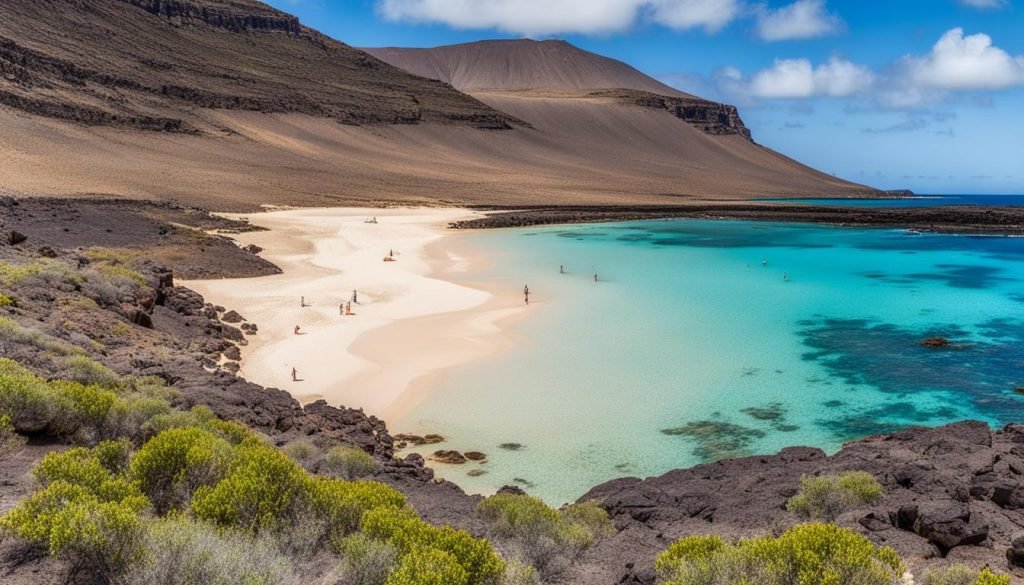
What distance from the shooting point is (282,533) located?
5602mm

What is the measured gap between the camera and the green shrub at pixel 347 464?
28.0 ft

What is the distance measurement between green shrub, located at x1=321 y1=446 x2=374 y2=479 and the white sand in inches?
170

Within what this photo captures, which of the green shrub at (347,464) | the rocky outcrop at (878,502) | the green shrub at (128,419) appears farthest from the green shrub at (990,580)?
the green shrub at (128,419)

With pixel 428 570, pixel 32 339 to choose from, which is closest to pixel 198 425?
pixel 32 339

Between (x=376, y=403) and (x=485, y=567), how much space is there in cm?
903

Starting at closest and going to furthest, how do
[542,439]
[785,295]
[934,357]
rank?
[542,439]
[934,357]
[785,295]

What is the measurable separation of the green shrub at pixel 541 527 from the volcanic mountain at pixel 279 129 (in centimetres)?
4221

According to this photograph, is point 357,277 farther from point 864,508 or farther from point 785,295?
point 864,508

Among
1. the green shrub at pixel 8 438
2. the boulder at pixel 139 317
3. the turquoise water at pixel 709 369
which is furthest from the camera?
the boulder at pixel 139 317

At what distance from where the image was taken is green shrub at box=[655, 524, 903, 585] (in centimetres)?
493

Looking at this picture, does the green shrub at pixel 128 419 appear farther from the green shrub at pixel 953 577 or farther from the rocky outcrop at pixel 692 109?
the rocky outcrop at pixel 692 109

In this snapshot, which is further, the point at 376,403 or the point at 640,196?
the point at 640,196

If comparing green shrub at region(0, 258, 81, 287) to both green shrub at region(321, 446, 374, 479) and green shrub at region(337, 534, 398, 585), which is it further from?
green shrub at region(337, 534, 398, 585)

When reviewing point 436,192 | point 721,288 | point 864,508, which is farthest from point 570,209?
point 864,508
